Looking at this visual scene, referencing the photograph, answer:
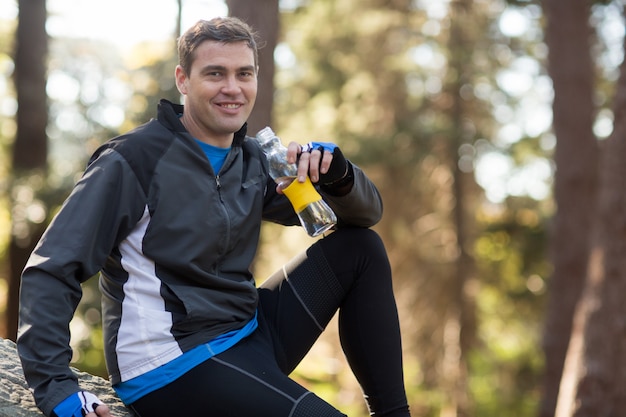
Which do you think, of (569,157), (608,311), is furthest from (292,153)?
(569,157)

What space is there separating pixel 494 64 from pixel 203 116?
1113 cm

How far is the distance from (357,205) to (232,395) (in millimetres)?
852

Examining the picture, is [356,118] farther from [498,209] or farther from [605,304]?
[605,304]

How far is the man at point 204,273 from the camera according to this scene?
2250 mm

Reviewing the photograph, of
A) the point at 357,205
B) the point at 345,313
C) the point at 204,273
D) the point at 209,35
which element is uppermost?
the point at 209,35

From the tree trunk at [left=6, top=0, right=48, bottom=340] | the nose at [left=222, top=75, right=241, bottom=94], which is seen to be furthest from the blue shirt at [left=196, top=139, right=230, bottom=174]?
the tree trunk at [left=6, top=0, right=48, bottom=340]

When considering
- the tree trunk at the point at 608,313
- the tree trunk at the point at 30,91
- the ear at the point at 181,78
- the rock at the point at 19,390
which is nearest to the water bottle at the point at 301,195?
the ear at the point at 181,78

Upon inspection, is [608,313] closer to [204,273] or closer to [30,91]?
[204,273]

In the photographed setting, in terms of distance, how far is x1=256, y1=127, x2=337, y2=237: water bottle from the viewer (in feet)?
8.93

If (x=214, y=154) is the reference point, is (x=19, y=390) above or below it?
below

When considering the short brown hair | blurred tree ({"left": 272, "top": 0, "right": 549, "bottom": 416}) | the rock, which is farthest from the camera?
blurred tree ({"left": 272, "top": 0, "right": 549, "bottom": 416})

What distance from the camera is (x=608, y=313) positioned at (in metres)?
5.87

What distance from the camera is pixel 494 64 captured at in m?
13.1

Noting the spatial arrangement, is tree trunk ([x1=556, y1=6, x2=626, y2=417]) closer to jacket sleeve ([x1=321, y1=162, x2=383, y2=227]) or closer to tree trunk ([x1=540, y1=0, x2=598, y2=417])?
jacket sleeve ([x1=321, y1=162, x2=383, y2=227])
